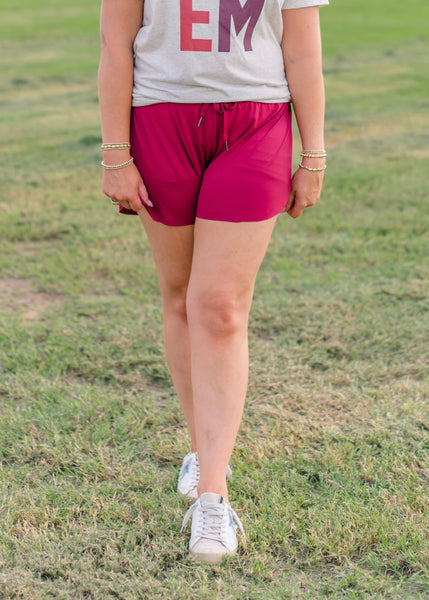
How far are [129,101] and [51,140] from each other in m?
6.32

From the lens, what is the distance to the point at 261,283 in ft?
14.0

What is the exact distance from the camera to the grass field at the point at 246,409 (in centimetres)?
209

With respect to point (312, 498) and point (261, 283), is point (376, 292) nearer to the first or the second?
point (261, 283)

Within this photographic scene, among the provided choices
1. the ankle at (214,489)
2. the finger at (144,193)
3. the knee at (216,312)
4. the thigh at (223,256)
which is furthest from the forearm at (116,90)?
the ankle at (214,489)

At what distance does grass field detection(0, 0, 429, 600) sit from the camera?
2.09 metres

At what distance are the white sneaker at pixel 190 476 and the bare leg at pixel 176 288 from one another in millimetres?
48

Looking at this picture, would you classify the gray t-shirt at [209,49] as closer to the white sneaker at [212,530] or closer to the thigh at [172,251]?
the thigh at [172,251]

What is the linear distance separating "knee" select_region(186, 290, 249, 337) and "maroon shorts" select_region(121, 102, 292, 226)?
24 cm

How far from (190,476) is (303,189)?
1.07 meters

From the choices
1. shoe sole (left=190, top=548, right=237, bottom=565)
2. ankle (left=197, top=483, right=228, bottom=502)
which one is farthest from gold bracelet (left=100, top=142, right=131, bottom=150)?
shoe sole (left=190, top=548, right=237, bottom=565)

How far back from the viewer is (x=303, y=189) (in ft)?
7.18

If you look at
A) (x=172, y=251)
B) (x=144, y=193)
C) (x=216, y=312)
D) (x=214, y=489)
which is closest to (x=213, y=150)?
(x=144, y=193)

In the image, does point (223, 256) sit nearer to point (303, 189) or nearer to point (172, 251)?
point (172, 251)

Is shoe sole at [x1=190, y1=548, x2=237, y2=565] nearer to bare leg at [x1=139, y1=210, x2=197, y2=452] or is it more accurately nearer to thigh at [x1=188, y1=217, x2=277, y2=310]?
bare leg at [x1=139, y1=210, x2=197, y2=452]
